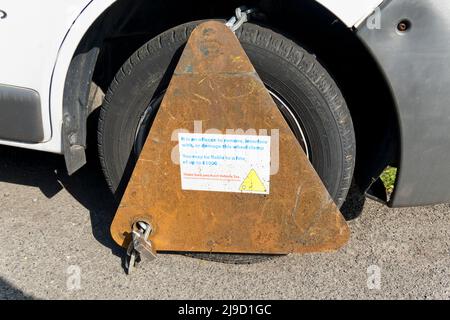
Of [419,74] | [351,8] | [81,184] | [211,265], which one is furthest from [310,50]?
[81,184]

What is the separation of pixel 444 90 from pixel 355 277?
0.92 meters

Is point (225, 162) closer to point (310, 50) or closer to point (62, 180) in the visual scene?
point (310, 50)

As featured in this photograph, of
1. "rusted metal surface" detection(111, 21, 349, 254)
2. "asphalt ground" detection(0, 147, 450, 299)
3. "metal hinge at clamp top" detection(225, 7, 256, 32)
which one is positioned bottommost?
"asphalt ground" detection(0, 147, 450, 299)

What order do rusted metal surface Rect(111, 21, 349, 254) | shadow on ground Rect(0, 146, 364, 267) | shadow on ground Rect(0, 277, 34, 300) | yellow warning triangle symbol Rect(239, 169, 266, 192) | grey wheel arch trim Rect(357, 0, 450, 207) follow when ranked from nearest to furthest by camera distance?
1. grey wheel arch trim Rect(357, 0, 450, 207)
2. rusted metal surface Rect(111, 21, 349, 254)
3. yellow warning triangle symbol Rect(239, 169, 266, 192)
4. shadow on ground Rect(0, 277, 34, 300)
5. shadow on ground Rect(0, 146, 364, 267)

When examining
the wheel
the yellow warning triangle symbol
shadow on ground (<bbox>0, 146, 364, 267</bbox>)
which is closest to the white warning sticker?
the yellow warning triangle symbol

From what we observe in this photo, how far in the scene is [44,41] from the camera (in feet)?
8.05

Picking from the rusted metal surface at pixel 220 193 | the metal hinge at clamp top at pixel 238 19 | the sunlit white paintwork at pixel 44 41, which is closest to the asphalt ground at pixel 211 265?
the rusted metal surface at pixel 220 193

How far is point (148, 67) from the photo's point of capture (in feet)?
8.29

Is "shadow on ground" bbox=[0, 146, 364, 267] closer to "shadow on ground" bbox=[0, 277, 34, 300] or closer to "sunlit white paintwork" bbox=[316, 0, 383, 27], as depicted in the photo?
"shadow on ground" bbox=[0, 277, 34, 300]

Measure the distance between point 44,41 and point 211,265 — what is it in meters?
1.19

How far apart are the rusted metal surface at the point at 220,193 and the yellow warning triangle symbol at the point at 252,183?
3cm

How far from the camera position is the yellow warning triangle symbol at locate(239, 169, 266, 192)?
98.7 inches

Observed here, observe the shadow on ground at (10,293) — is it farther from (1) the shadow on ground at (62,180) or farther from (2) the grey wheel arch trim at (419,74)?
(2) the grey wheel arch trim at (419,74)

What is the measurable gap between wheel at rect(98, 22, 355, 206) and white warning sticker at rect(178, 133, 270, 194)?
0.61ft
